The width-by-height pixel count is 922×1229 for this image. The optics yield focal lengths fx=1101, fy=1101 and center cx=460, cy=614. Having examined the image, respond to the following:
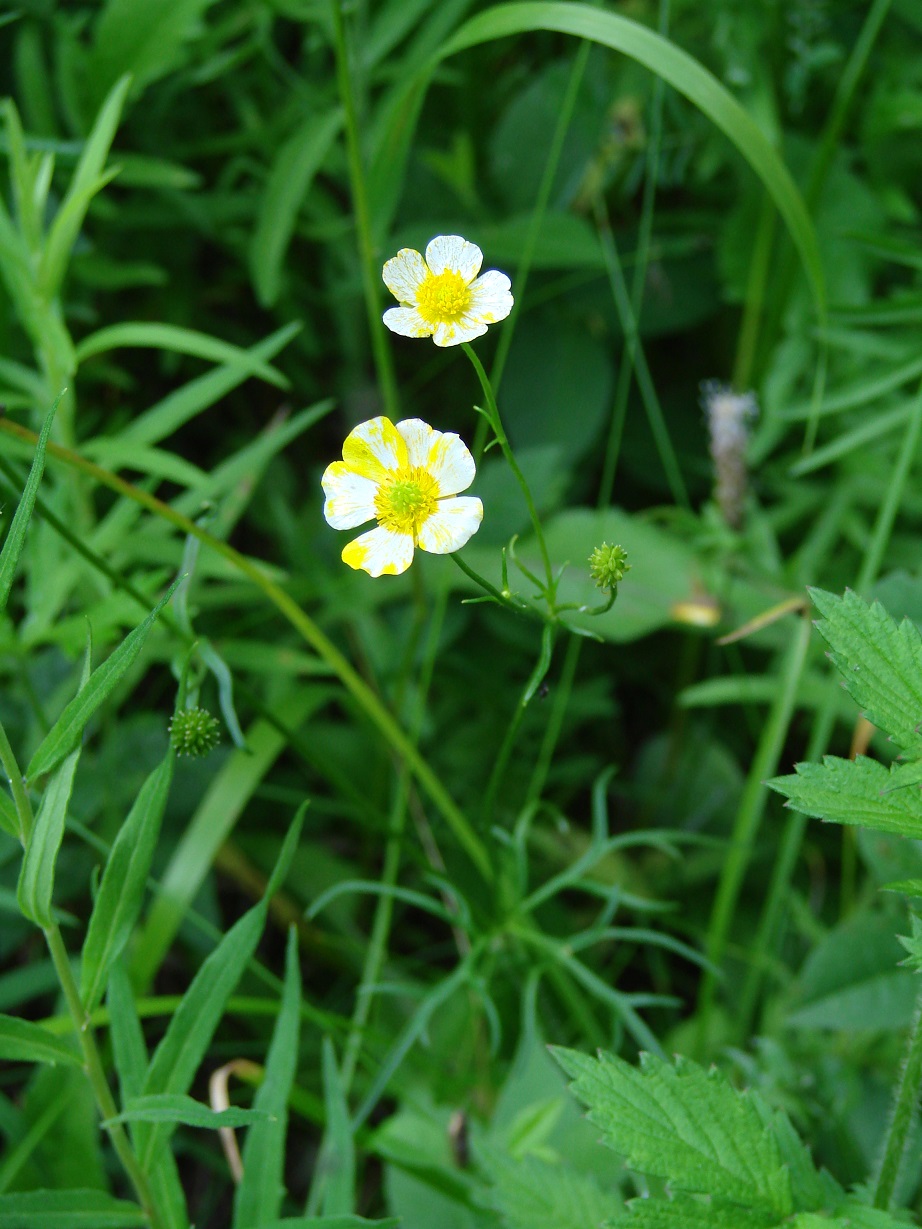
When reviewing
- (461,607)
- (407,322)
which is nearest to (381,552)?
(407,322)

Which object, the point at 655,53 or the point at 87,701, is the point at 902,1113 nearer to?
the point at 87,701

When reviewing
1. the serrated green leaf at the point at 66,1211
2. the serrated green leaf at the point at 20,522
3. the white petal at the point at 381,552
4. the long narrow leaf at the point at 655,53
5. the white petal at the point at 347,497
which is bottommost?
the serrated green leaf at the point at 66,1211

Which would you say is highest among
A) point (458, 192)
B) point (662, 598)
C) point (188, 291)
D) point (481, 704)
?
point (458, 192)

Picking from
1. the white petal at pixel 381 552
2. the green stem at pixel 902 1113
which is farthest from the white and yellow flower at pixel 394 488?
the green stem at pixel 902 1113

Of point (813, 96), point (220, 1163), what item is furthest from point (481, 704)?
point (813, 96)

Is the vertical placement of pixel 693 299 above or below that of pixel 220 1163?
above

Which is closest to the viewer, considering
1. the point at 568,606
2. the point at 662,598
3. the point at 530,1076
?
the point at 568,606

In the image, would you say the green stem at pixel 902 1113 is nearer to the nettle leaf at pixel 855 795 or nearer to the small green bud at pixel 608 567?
the nettle leaf at pixel 855 795

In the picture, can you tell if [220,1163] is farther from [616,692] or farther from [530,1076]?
[616,692]
